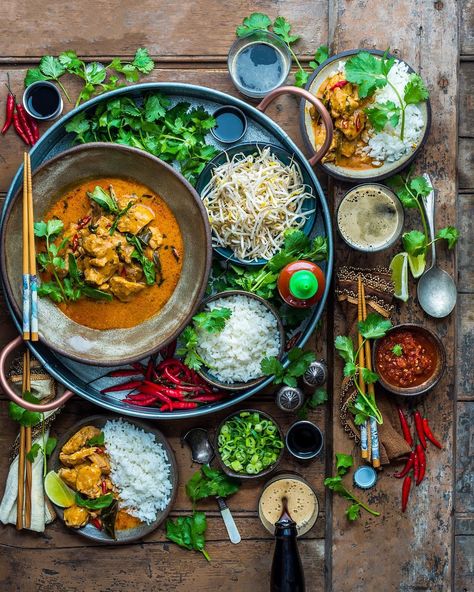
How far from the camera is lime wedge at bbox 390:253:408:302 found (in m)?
3.25

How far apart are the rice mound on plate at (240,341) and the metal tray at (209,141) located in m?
0.11

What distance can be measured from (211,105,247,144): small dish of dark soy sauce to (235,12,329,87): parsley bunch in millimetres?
307

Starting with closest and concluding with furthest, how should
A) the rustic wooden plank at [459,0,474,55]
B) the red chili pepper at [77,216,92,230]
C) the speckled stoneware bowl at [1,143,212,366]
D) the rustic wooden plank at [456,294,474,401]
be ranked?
the speckled stoneware bowl at [1,143,212,366]
the red chili pepper at [77,216,92,230]
the rustic wooden plank at [459,0,474,55]
the rustic wooden plank at [456,294,474,401]

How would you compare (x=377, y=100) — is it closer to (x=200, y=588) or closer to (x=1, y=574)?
(x=200, y=588)

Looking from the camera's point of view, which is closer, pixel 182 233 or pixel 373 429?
pixel 182 233

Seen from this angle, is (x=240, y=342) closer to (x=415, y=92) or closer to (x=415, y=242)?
(x=415, y=242)

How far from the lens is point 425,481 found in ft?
11.0

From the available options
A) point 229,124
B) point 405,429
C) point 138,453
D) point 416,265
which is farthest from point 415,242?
point 138,453

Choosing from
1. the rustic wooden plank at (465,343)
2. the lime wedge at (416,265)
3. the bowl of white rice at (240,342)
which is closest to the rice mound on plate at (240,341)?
the bowl of white rice at (240,342)

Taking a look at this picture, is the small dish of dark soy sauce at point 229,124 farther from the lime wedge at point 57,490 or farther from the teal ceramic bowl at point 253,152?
the lime wedge at point 57,490

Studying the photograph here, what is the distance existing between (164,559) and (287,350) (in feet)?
3.84

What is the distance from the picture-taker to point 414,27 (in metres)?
3.27

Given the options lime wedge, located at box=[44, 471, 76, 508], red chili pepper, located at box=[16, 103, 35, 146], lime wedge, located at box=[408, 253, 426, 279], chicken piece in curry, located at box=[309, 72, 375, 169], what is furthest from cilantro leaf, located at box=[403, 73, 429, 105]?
lime wedge, located at box=[44, 471, 76, 508]

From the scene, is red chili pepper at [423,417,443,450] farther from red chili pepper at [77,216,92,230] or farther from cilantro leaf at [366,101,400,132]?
red chili pepper at [77,216,92,230]
